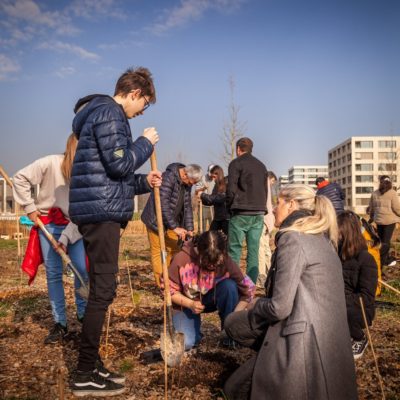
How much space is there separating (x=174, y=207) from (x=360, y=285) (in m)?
2.25

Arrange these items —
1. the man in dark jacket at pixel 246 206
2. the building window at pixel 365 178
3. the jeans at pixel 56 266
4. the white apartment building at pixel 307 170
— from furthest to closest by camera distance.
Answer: the white apartment building at pixel 307 170 → the building window at pixel 365 178 → the man in dark jacket at pixel 246 206 → the jeans at pixel 56 266

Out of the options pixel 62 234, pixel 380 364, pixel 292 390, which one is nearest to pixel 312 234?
pixel 292 390

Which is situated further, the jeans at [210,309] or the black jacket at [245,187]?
the black jacket at [245,187]

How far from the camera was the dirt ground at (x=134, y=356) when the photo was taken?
2785 millimetres

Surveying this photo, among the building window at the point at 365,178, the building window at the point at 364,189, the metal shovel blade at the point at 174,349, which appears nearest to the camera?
the metal shovel blade at the point at 174,349

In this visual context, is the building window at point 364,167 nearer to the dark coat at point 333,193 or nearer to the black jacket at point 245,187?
the dark coat at point 333,193

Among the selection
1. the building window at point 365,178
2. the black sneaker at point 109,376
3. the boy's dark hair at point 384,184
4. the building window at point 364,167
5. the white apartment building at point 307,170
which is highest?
the white apartment building at point 307,170

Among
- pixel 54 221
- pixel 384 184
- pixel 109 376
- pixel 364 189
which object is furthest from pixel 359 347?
pixel 364 189

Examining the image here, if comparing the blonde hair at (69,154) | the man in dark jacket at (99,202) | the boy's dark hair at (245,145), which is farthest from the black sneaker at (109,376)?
the boy's dark hair at (245,145)

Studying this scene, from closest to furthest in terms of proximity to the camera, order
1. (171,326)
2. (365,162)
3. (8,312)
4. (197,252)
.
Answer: (171,326)
(197,252)
(8,312)
(365,162)

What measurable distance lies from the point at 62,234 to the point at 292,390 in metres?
2.33

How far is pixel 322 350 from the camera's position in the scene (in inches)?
84.0

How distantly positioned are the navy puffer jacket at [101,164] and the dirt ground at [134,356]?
0.98 meters

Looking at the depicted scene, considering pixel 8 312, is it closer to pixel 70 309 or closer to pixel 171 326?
pixel 70 309
